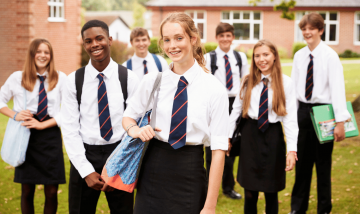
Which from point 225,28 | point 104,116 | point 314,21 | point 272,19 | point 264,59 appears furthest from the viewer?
point 272,19

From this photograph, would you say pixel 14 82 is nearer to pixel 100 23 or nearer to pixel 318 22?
pixel 100 23

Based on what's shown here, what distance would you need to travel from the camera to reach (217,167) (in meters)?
2.51

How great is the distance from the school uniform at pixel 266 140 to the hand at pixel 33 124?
93.5 inches

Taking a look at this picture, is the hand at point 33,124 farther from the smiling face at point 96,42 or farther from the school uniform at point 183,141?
the school uniform at point 183,141

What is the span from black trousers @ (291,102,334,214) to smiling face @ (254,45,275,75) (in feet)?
3.76

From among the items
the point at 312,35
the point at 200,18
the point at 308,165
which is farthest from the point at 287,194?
the point at 200,18

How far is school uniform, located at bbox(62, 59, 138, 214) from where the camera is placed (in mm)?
3357

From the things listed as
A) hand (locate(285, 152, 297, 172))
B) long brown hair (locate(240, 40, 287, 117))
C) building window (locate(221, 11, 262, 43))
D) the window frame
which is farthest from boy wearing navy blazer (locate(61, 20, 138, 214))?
building window (locate(221, 11, 262, 43))

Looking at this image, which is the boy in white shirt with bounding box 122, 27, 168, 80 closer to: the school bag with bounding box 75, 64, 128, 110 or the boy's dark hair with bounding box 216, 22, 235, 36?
the boy's dark hair with bounding box 216, 22, 235, 36

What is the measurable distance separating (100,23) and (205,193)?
1823 millimetres

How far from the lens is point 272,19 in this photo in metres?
30.9

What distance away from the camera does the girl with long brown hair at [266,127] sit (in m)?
4.05

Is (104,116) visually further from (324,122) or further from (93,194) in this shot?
(324,122)

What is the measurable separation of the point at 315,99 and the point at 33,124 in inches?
140
